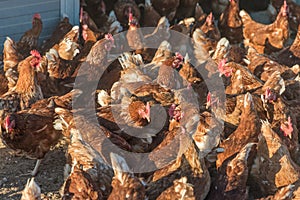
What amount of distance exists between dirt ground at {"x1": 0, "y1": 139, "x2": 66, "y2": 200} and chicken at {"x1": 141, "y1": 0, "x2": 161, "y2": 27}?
3211 millimetres

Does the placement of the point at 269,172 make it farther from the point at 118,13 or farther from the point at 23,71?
the point at 118,13

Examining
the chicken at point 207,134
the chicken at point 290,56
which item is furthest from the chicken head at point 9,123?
the chicken at point 290,56

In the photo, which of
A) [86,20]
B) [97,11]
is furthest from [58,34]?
[97,11]

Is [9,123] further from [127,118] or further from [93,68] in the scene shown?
[93,68]

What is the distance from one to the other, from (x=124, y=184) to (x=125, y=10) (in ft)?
16.5

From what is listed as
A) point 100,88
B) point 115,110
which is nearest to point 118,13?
point 100,88

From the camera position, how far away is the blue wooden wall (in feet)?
28.6

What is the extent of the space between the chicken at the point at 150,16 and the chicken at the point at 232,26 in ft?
3.25

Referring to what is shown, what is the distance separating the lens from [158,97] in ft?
22.5

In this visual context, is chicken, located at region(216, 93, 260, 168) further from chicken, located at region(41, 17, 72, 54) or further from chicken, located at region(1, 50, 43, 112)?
chicken, located at region(41, 17, 72, 54)

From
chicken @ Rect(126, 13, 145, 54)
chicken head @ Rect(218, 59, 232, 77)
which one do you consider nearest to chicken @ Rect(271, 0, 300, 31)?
chicken @ Rect(126, 13, 145, 54)

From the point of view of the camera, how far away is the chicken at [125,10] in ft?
31.6

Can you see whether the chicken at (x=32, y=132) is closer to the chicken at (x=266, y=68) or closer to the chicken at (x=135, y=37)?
the chicken at (x=135, y=37)

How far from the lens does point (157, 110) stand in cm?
657
